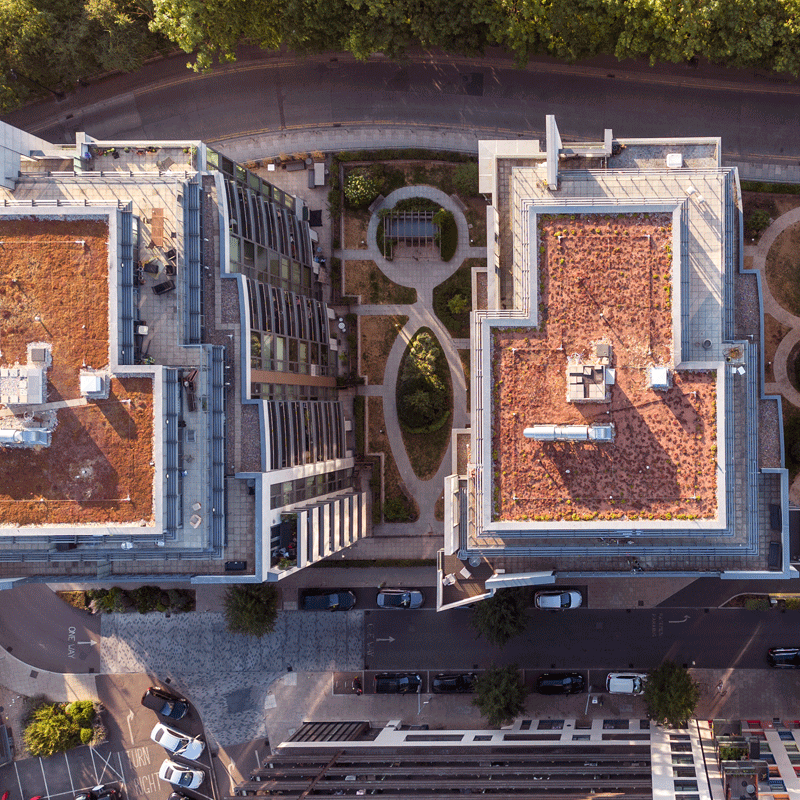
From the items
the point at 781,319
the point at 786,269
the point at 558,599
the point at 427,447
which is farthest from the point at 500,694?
the point at 786,269

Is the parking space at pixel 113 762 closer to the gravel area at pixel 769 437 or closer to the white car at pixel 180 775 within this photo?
the white car at pixel 180 775

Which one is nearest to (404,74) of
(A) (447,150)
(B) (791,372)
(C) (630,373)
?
(A) (447,150)

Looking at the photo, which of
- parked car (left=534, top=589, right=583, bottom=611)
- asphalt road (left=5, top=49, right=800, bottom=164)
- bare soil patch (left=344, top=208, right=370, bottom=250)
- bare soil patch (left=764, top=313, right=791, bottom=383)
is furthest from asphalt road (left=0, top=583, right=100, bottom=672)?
bare soil patch (left=764, top=313, right=791, bottom=383)

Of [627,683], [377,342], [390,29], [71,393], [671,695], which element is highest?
[390,29]

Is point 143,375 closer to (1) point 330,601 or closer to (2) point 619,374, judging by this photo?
(1) point 330,601

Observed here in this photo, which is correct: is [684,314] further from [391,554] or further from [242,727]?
[242,727]

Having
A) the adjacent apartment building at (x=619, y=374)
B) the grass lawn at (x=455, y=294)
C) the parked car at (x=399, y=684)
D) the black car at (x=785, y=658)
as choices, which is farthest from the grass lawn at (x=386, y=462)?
the black car at (x=785, y=658)
